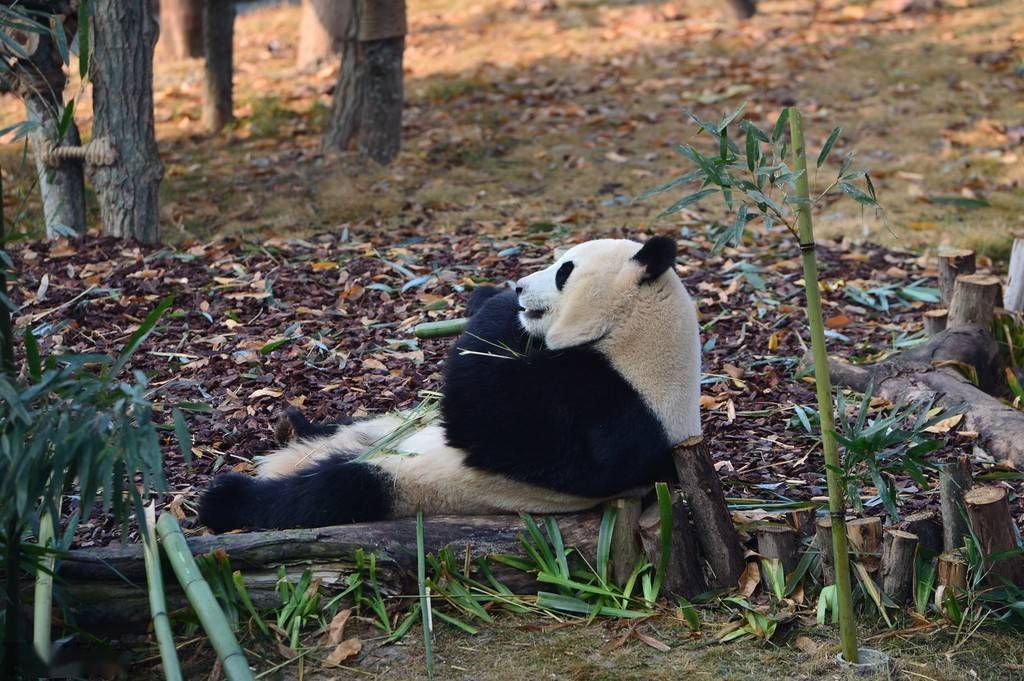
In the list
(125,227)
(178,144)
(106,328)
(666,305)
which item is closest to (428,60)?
(178,144)

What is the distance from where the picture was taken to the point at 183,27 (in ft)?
34.8

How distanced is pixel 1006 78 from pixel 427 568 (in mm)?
8179

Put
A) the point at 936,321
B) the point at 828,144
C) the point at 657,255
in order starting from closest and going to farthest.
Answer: the point at 828,144, the point at 657,255, the point at 936,321

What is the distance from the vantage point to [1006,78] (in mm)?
9000

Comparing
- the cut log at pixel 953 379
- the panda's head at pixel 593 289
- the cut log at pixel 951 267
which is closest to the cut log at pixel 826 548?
the panda's head at pixel 593 289

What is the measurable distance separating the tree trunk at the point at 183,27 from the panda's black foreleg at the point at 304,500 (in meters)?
8.69

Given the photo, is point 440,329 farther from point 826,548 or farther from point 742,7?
point 742,7

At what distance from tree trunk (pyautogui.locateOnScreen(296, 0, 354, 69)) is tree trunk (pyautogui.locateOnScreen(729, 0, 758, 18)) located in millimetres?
3983

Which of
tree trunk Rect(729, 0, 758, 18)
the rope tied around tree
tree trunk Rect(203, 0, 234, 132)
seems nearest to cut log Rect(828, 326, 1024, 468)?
the rope tied around tree

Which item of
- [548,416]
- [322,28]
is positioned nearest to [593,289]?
[548,416]

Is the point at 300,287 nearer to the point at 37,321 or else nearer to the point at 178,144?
the point at 37,321

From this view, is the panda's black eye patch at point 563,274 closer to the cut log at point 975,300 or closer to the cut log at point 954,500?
the cut log at point 954,500

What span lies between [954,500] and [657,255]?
3.59ft

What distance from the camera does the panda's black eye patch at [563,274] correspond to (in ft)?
10.1
